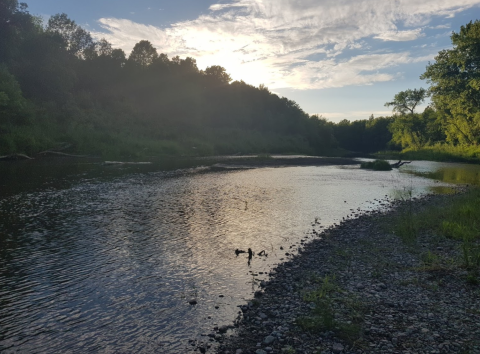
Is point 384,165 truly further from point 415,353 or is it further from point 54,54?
point 54,54

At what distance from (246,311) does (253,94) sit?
6792 inches

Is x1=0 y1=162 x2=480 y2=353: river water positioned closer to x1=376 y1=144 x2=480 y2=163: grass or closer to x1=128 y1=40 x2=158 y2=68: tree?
x1=376 y1=144 x2=480 y2=163: grass

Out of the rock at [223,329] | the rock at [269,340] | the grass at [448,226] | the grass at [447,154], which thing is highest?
the grass at [447,154]

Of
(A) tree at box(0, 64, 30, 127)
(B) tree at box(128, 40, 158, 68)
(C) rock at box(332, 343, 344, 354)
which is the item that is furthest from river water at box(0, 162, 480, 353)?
(B) tree at box(128, 40, 158, 68)

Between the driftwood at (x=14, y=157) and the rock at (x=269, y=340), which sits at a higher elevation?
the driftwood at (x=14, y=157)

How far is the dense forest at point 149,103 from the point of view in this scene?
65.0m

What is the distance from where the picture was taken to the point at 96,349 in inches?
308

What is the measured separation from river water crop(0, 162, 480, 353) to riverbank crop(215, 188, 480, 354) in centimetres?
110

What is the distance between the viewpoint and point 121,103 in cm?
9775

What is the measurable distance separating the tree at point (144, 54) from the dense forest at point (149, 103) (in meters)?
0.39

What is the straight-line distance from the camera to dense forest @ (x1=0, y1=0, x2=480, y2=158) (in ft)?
213

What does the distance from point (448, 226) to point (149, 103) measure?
4573 inches

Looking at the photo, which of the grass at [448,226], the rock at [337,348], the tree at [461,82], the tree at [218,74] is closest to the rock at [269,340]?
the rock at [337,348]

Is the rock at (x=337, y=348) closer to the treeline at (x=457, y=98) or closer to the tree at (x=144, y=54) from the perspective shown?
the treeline at (x=457, y=98)
